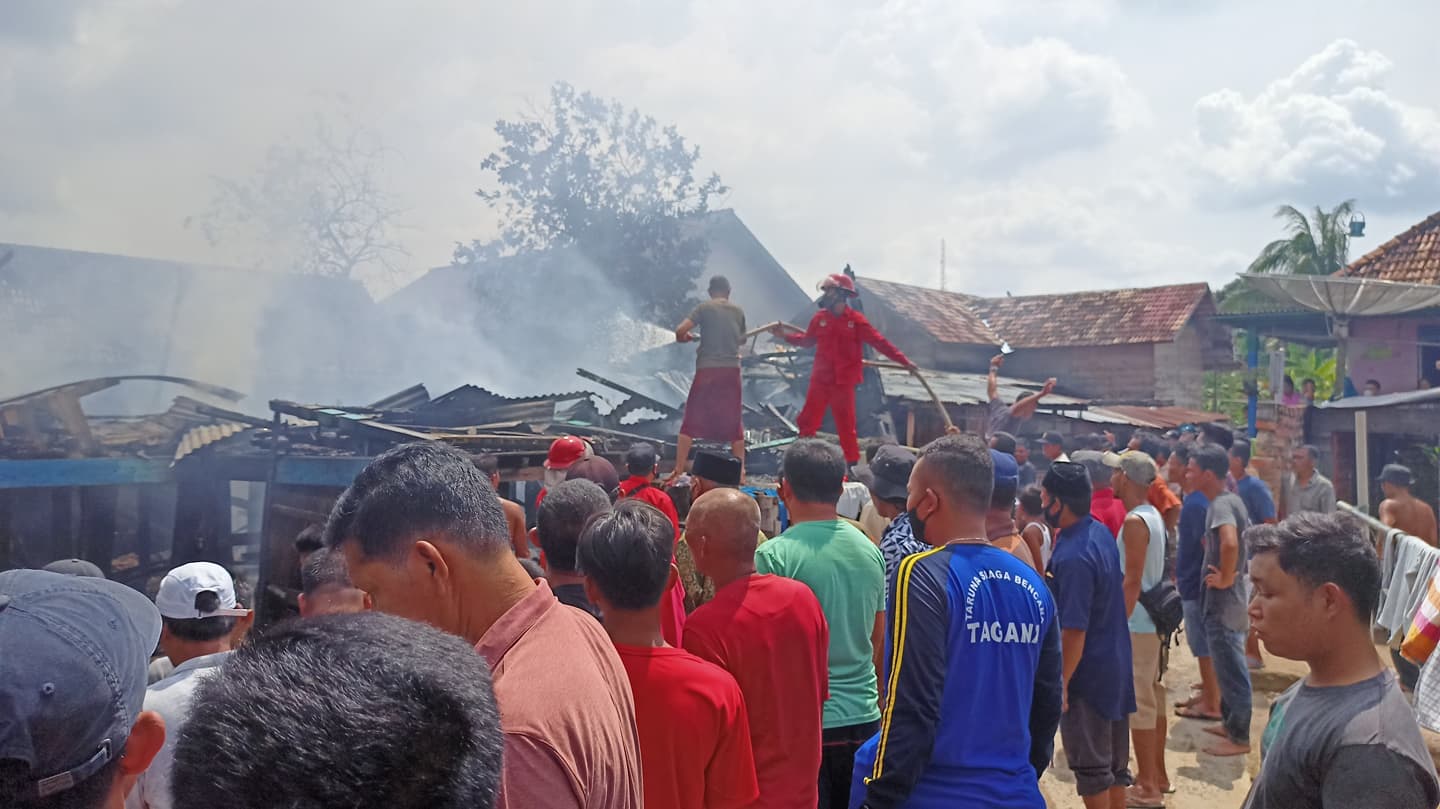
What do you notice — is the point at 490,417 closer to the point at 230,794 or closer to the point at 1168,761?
the point at 1168,761

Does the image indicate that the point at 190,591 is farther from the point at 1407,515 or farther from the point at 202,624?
the point at 1407,515

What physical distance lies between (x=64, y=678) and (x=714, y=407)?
7.08 m

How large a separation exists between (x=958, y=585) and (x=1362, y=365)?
62.2 feet

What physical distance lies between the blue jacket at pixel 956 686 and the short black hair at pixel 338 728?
1936 millimetres

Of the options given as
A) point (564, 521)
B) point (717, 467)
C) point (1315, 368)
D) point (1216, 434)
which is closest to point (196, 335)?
point (717, 467)

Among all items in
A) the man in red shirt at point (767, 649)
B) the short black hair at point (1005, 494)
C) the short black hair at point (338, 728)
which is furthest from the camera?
the short black hair at point (1005, 494)

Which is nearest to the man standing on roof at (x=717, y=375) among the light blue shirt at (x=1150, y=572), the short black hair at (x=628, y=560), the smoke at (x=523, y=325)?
the light blue shirt at (x=1150, y=572)

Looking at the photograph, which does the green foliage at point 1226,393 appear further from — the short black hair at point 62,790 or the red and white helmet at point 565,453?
the short black hair at point 62,790

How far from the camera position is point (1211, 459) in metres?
6.91

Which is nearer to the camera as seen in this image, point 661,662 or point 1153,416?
point 661,662

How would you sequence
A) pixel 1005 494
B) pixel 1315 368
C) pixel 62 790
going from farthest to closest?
pixel 1315 368, pixel 1005 494, pixel 62 790

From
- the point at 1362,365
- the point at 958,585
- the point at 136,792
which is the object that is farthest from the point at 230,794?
the point at 1362,365

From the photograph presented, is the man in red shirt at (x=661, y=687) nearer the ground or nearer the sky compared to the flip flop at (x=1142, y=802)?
nearer the sky

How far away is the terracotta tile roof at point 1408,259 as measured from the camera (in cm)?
1841
